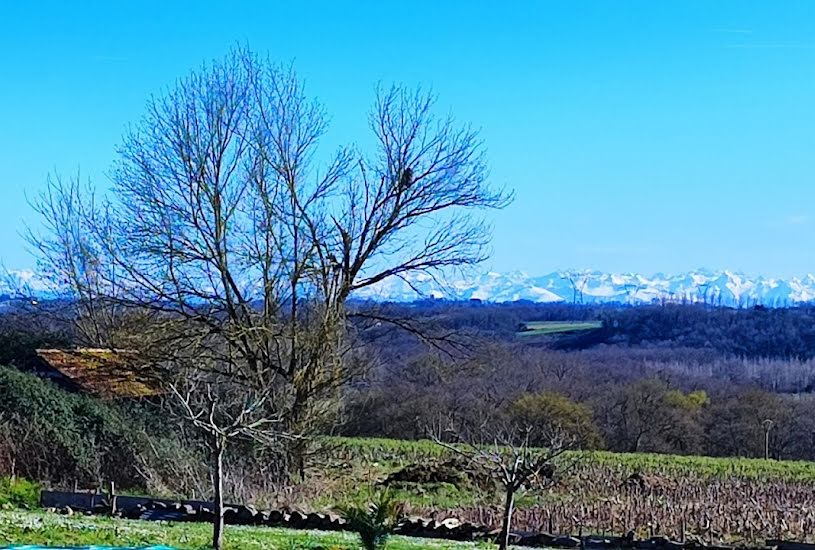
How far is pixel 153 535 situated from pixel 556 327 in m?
56.2

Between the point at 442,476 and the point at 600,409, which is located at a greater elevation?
the point at 600,409

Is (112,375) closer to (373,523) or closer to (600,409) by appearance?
(373,523)

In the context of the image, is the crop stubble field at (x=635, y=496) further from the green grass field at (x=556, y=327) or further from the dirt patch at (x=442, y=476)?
the green grass field at (x=556, y=327)

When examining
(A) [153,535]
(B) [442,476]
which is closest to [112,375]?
(B) [442,476]

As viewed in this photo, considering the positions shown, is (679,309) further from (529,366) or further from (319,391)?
(319,391)


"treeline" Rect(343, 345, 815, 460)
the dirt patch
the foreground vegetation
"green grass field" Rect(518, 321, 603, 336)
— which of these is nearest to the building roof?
"treeline" Rect(343, 345, 815, 460)

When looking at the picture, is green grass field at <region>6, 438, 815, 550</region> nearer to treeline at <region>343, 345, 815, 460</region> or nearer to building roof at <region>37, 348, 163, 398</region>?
treeline at <region>343, 345, 815, 460</region>

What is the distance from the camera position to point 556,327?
6712 centimetres

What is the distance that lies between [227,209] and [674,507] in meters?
10.8

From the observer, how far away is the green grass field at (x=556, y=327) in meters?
62.7

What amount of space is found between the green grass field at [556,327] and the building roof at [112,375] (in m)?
39.0

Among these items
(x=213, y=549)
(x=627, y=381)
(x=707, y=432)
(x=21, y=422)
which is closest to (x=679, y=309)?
(x=627, y=381)

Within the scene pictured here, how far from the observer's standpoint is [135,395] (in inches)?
891

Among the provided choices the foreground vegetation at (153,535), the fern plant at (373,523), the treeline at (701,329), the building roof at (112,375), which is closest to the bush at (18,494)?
the foreground vegetation at (153,535)
